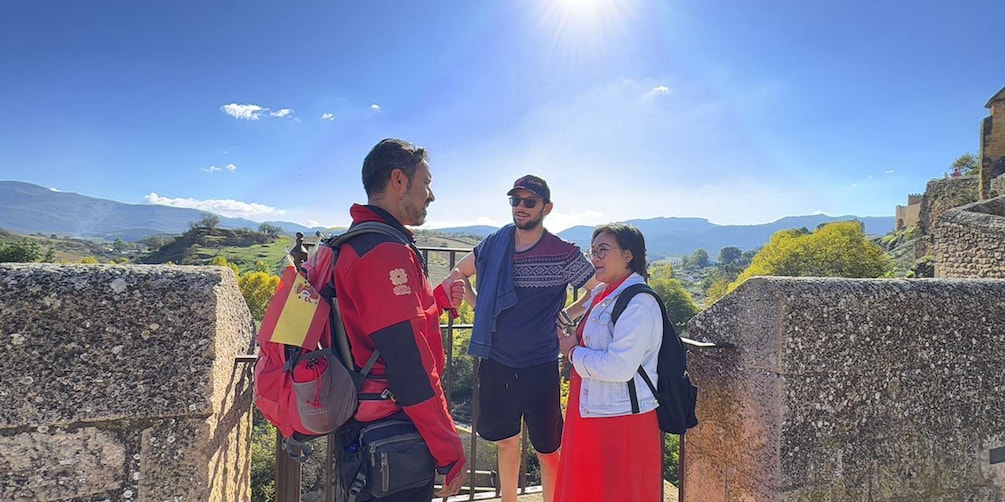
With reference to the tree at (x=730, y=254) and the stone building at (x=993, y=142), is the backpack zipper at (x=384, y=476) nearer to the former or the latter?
the stone building at (x=993, y=142)

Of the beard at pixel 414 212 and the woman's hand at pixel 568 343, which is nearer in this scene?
the beard at pixel 414 212

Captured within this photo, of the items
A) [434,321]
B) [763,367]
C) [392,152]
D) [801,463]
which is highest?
[392,152]

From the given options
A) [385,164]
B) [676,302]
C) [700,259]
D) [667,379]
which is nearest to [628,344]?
[667,379]

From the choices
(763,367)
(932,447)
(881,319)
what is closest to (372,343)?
(763,367)

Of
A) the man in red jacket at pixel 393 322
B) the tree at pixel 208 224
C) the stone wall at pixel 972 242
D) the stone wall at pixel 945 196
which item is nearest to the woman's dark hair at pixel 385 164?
the man in red jacket at pixel 393 322

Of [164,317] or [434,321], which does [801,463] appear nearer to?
[434,321]

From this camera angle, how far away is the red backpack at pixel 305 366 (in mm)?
1725

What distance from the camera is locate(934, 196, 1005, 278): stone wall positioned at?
1058cm

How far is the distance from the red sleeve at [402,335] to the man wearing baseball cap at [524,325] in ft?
3.51

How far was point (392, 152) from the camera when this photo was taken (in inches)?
79.7

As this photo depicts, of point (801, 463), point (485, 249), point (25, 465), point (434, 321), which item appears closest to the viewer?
point (25, 465)

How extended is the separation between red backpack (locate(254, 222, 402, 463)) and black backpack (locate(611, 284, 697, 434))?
43.9 inches

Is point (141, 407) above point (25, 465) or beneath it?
above

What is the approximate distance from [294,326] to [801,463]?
2165 mm
